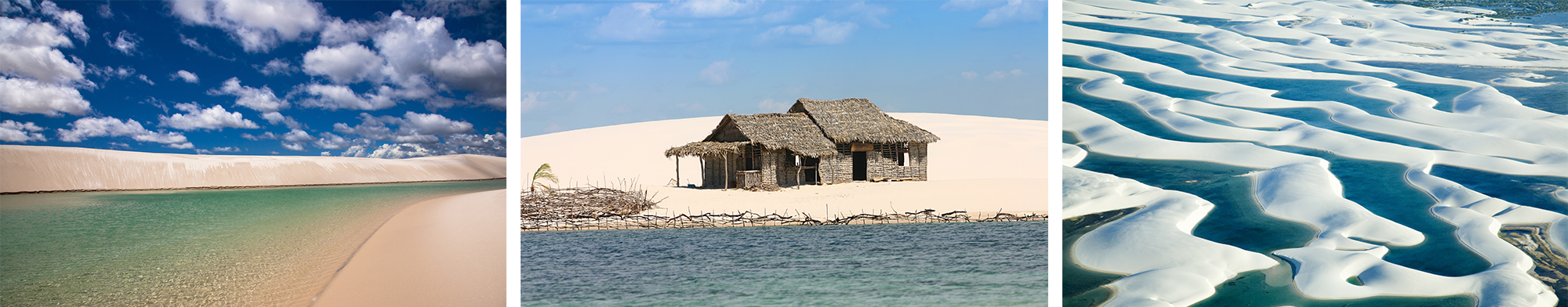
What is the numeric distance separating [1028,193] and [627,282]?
5703 millimetres

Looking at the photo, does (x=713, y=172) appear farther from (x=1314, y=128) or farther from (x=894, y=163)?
(x=1314, y=128)

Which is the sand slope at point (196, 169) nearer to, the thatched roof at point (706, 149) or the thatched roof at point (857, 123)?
the thatched roof at point (706, 149)

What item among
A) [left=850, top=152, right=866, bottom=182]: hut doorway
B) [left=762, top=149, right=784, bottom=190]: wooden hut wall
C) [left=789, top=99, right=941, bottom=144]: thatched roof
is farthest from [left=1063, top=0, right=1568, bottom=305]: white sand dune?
[left=850, top=152, right=866, bottom=182]: hut doorway

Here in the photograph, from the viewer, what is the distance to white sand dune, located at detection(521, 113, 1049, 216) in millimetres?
8555

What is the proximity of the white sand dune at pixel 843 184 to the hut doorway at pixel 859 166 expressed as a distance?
0.37 metres

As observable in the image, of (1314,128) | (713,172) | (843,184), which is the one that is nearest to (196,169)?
(713,172)

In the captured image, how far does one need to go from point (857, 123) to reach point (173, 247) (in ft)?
25.4

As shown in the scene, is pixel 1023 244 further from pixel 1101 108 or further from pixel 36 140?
pixel 36 140

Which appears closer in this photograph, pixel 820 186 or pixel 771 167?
pixel 771 167

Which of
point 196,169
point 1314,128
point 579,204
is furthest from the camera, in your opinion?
point 196,169

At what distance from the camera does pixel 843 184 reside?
932 centimetres

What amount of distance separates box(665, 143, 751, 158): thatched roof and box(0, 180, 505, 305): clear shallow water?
3.44m

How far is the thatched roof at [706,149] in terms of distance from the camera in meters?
8.78

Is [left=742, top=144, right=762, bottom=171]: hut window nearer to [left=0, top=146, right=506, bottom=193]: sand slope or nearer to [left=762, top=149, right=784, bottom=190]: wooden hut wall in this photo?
[left=762, top=149, right=784, bottom=190]: wooden hut wall
